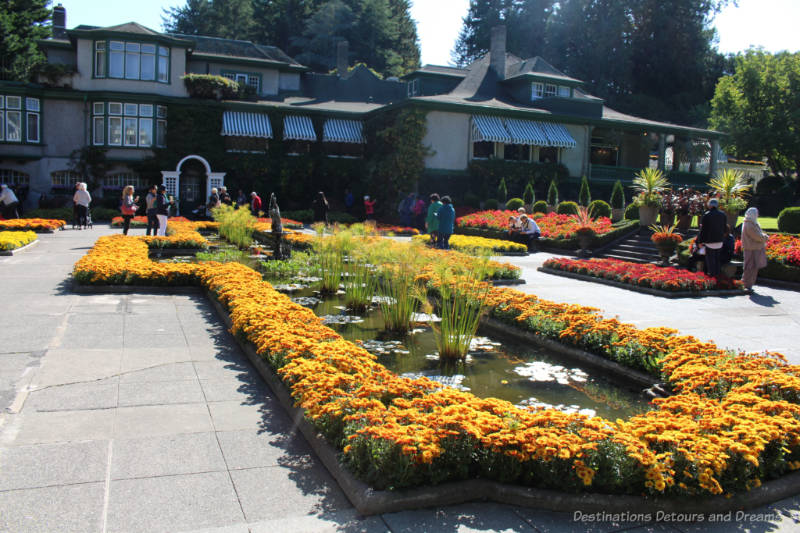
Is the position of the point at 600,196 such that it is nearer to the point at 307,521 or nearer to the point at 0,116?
the point at 0,116

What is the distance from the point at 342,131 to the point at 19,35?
75.5 ft

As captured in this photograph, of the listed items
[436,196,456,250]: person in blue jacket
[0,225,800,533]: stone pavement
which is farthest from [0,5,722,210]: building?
[0,225,800,533]: stone pavement

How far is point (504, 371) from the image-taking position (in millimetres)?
6855

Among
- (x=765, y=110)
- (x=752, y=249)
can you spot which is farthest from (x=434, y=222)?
(x=765, y=110)

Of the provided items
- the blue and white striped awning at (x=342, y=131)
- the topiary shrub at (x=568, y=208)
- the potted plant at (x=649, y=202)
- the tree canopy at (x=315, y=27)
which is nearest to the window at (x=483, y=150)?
the blue and white striped awning at (x=342, y=131)

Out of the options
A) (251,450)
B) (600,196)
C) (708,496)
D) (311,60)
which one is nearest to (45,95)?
(311,60)

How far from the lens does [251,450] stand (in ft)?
14.5

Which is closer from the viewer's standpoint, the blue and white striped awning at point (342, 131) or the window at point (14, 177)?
the window at point (14, 177)

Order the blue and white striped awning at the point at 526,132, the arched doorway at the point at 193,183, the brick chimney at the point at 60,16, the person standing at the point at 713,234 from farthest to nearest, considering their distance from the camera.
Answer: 1. the brick chimney at the point at 60,16
2. the blue and white striped awning at the point at 526,132
3. the arched doorway at the point at 193,183
4. the person standing at the point at 713,234

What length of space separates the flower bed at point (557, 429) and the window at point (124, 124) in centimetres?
2629

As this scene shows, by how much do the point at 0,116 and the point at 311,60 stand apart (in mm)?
25869

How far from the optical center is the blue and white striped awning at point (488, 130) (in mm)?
29844

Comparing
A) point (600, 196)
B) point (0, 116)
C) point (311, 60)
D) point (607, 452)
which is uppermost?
point (311, 60)

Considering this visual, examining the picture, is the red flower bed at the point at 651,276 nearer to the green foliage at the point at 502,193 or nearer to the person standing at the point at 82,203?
the green foliage at the point at 502,193
